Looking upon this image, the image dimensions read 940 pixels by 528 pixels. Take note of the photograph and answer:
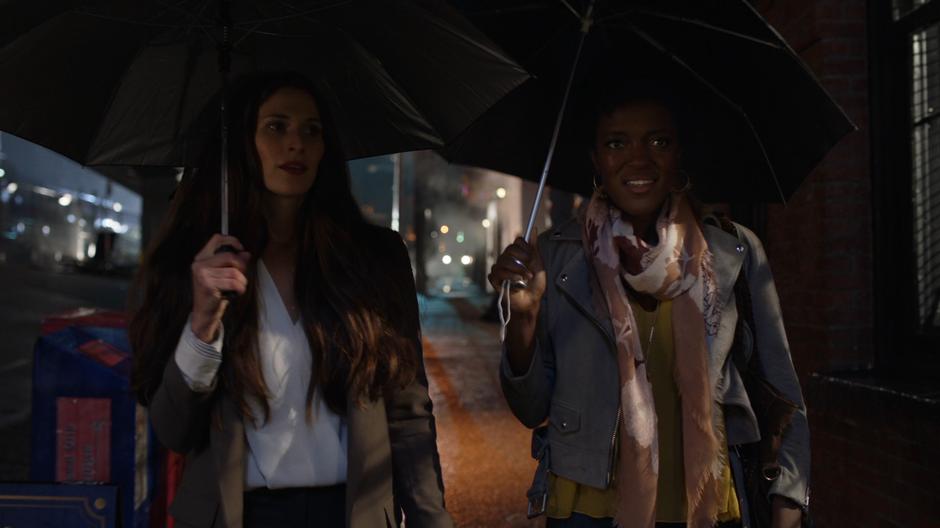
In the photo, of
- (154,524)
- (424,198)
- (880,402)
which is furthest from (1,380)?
(424,198)

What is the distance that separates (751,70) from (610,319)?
104 cm

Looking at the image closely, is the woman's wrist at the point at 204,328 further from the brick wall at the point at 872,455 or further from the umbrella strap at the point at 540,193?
the brick wall at the point at 872,455

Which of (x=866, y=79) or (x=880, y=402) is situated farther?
(x=866, y=79)

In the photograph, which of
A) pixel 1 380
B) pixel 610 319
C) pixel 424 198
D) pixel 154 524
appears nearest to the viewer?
pixel 610 319

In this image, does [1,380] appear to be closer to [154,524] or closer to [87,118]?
[154,524]

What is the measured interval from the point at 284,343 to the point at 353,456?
0.38 m

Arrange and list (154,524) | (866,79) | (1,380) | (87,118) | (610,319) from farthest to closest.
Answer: (1,380) < (866,79) < (154,524) < (87,118) < (610,319)

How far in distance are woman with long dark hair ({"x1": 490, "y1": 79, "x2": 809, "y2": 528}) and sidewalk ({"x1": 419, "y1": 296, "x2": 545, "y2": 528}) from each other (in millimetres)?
2257

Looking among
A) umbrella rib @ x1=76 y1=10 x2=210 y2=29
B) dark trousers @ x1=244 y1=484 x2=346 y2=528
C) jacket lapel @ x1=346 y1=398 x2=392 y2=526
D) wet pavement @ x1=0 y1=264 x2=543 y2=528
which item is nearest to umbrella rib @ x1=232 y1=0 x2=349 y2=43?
umbrella rib @ x1=76 y1=10 x2=210 y2=29

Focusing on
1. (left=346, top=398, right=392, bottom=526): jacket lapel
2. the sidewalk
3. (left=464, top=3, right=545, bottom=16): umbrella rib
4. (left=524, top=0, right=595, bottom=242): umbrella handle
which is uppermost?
(left=464, top=3, right=545, bottom=16): umbrella rib

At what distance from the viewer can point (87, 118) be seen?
2.29 meters

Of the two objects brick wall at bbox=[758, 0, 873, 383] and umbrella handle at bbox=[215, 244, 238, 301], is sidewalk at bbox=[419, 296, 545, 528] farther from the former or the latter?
umbrella handle at bbox=[215, 244, 238, 301]

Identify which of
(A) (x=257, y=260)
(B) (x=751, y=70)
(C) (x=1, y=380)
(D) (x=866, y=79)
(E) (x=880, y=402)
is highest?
(D) (x=866, y=79)

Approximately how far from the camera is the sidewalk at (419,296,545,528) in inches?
200
